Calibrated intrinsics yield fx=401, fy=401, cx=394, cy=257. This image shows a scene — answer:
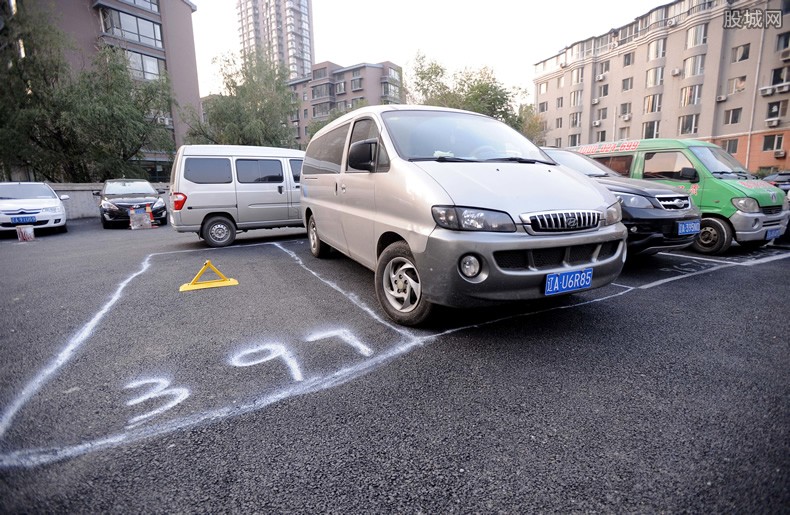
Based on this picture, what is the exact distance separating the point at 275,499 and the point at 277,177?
295 inches

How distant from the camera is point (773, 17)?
93.0 ft

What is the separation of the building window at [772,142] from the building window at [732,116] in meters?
2.54

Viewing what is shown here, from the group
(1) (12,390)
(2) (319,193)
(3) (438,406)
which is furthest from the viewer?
(2) (319,193)

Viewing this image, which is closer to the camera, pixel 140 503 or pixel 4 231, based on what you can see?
pixel 140 503

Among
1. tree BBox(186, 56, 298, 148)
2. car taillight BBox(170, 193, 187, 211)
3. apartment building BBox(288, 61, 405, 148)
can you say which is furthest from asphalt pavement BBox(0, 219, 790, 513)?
apartment building BBox(288, 61, 405, 148)

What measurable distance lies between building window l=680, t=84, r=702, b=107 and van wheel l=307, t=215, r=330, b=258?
39.0 metres

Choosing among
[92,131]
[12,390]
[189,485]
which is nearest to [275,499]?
[189,485]

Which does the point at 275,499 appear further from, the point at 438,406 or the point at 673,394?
the point at 673,394

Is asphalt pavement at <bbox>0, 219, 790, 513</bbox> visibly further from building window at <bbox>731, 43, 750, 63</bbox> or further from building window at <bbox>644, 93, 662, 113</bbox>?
building window at <bbox>644, 93, 662, 113</bbox>

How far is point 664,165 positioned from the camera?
21.3 feet

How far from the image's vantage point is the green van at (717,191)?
5895 millimetres

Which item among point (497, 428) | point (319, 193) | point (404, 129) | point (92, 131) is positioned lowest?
point (497, 428)

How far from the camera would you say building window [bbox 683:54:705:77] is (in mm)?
32406

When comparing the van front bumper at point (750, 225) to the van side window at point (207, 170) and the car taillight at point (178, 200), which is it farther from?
the car taillight at point (178, 200)
